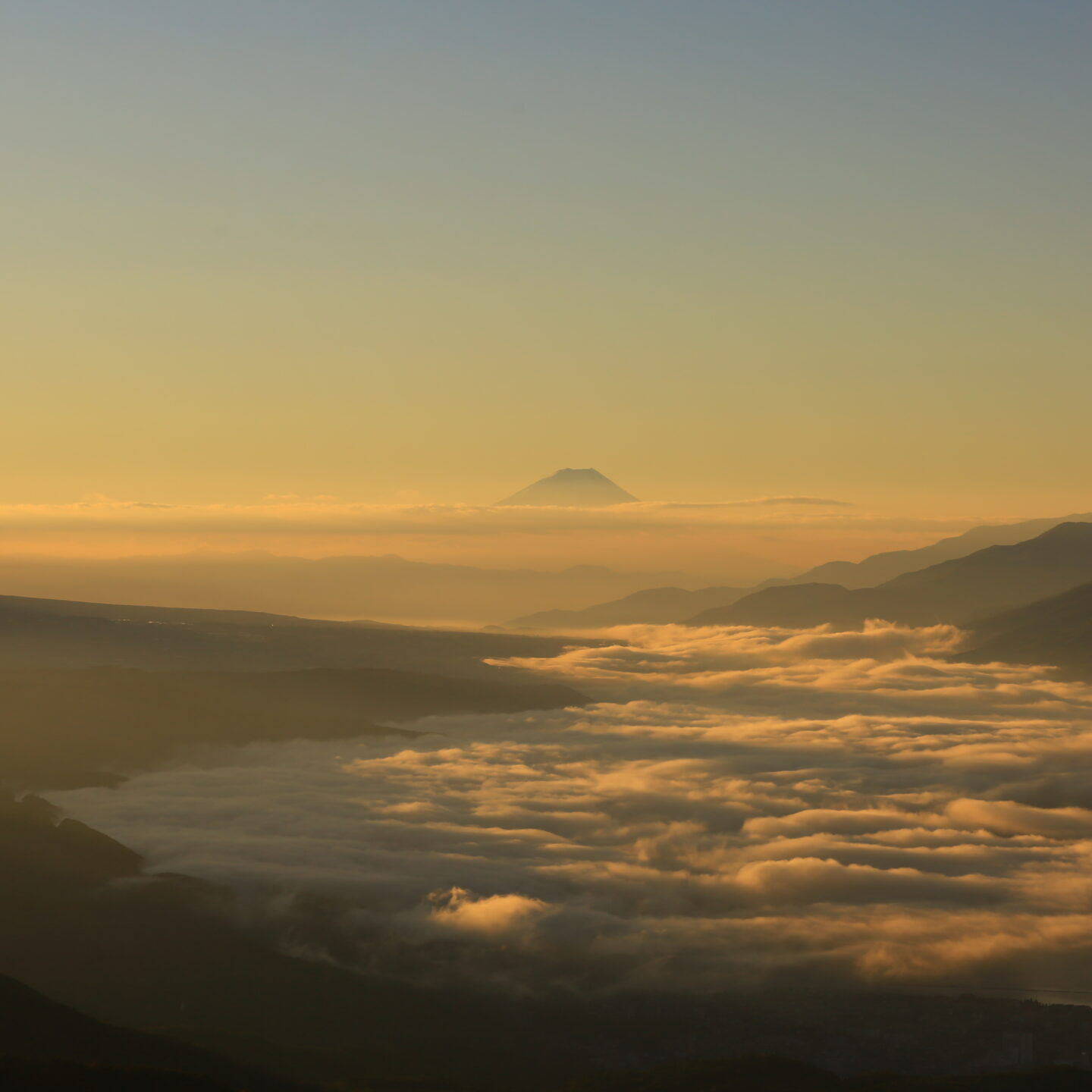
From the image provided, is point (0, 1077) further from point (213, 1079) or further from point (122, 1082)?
point (213, 1079)

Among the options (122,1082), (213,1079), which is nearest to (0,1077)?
(122,1082)

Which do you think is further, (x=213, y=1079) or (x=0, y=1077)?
(x=213, y=1079)
